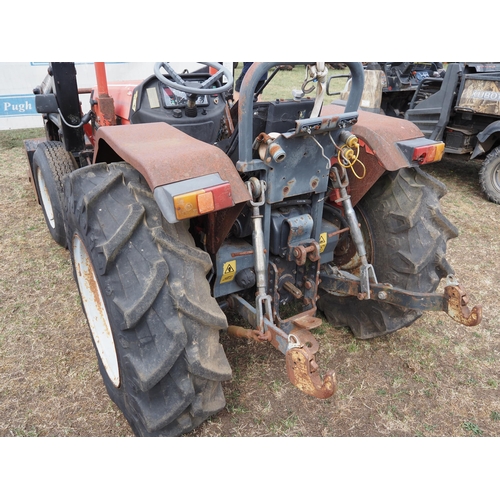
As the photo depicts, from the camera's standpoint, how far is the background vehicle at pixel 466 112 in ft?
17.2

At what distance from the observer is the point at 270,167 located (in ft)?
6.63

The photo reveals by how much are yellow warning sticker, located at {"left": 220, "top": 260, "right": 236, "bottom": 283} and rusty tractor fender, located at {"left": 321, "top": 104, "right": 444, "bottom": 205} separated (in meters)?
0.83

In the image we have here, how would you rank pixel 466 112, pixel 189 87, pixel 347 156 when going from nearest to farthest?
pixel 347 156, pixel 189 87, pixel 466 112

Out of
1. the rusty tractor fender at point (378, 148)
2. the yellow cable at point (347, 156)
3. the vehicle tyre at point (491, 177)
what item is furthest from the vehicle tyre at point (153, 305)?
the vehicle tyre at point (491, 177)

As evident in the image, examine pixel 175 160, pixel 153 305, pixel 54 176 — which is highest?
pixel 175 160

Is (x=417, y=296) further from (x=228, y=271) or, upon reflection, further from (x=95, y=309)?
(x=95, y=309)

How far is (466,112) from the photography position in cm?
559

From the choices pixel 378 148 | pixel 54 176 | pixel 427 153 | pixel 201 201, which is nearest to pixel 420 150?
pixel 427 153

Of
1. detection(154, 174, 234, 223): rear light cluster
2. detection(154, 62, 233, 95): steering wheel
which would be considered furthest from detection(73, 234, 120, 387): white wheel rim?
detection(154, 62, 233, 95): steering wheel

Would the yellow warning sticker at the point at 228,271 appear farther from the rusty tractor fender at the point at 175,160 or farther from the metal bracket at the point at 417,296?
the metal bracket at the point at 417,296

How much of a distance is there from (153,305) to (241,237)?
808 millimetres

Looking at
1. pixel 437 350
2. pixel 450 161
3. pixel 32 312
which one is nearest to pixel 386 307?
pixel 437 350

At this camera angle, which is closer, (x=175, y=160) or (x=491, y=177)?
(x=175, y=160)

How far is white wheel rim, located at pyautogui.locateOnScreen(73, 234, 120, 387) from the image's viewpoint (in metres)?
2.21
